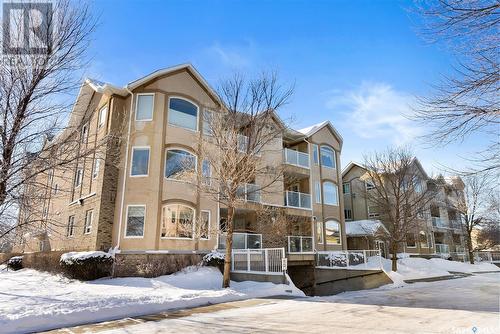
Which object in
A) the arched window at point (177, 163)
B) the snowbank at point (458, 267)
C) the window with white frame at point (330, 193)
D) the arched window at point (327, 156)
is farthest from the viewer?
the snowbank at point (458, 267)

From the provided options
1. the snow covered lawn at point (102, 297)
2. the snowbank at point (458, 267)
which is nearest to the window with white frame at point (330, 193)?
the snowbank at point (458, 267)

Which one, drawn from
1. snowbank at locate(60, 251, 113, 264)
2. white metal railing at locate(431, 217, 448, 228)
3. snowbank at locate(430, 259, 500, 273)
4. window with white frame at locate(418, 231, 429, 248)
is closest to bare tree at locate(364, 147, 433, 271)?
snowbank at locate(430, 259, 500, 273)

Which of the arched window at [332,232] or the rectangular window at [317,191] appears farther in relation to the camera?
the rectangular window at [317,191]

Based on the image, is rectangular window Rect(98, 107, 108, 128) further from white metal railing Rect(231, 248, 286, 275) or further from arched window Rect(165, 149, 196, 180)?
white metal railing Rect(231, 248, 286, 275)

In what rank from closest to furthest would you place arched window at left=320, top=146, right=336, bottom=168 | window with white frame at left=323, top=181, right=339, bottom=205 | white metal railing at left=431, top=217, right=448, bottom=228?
window with white frame at left=323, top=181, right=339, bottom=205 → arched window at left=320, top=146, right=336, bottom=168 → white metal railing at left=431, top=217, right=448, bottom=228

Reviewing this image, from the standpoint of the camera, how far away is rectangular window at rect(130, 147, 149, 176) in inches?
731

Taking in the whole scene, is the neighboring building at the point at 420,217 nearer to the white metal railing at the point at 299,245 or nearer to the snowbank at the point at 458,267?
the snowbank at the point at 458,267

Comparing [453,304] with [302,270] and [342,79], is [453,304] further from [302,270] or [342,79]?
[302,270]

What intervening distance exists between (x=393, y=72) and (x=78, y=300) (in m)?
11.0

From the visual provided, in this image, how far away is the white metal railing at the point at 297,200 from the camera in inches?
958

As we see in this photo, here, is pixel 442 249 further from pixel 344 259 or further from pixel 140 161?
pixel 140 161

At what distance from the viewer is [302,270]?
23.3 metres

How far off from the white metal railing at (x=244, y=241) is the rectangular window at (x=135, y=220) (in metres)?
4.56

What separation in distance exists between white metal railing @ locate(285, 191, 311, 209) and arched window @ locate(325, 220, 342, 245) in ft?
10.4
